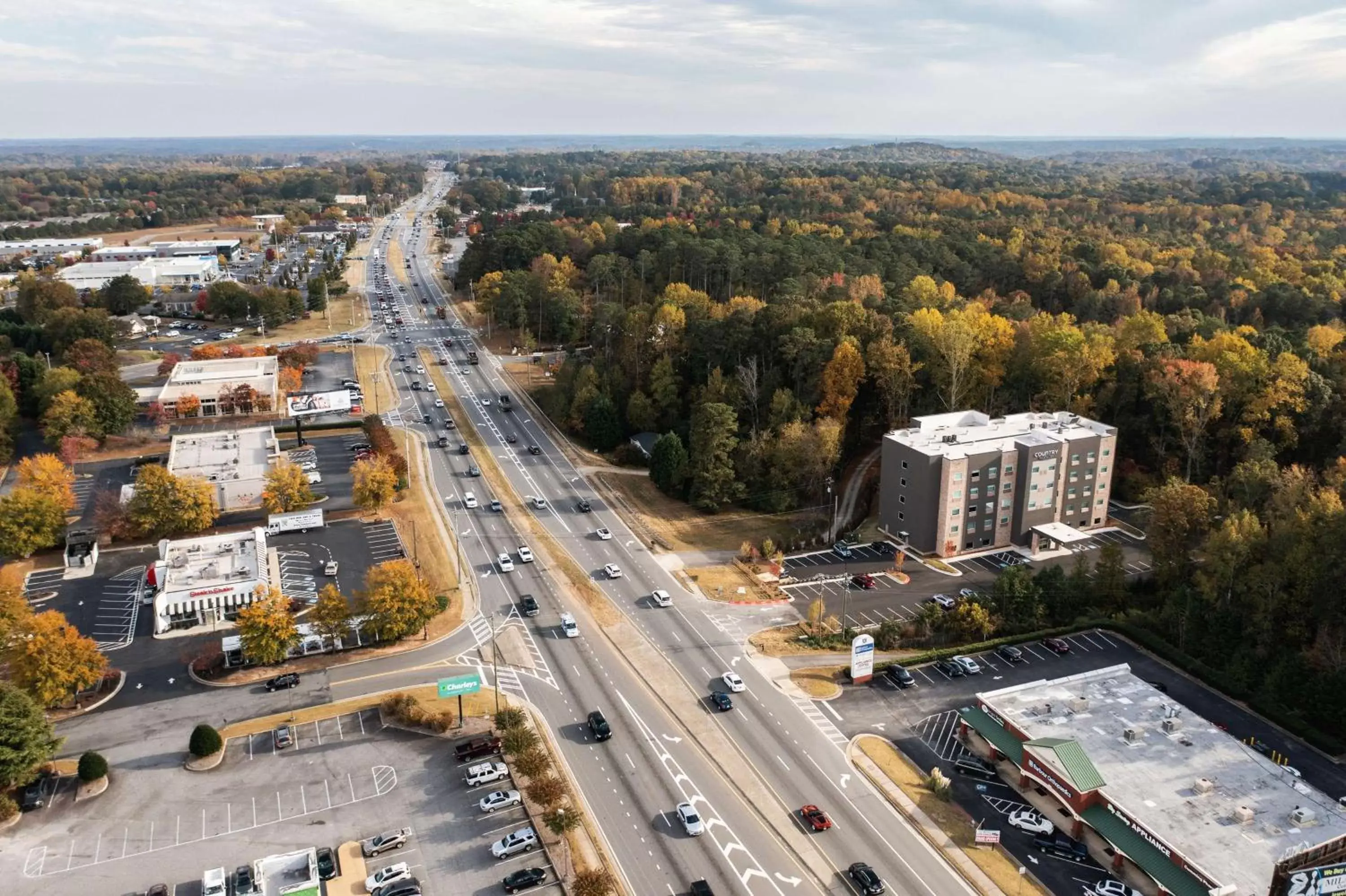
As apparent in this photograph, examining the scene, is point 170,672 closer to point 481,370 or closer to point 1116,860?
point 1116,860

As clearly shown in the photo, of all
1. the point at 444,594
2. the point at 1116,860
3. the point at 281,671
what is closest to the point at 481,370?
the point at 444,594

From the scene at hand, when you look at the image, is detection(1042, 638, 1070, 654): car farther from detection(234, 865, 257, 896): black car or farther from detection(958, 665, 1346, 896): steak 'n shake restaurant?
detection(234, 865, 257, 896): black car

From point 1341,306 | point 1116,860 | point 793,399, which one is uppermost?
point 1341,306

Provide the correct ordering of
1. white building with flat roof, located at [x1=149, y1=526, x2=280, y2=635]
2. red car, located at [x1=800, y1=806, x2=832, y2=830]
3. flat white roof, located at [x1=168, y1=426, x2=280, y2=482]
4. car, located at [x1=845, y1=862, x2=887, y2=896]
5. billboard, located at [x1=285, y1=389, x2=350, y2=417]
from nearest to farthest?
car, located at [x1=845, y1=862, x2=887, y2=896], red car, located at [x1=800, y1=806, x2=832, y2=830], white building with flat roof, located at [x1=149, y1=526, x2=280, y2=635], flat white roof, located at [x1=168, y1=426, x2=280, y2=482], billboard, located at [x1=285, y1=389, x2=350, y2=417]

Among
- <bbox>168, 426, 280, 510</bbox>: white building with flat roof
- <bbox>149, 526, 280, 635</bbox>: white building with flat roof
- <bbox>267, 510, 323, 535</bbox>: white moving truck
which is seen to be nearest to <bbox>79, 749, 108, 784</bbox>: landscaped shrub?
<bbox>149, 526, 280, 635</bbox>: white building with flat roof

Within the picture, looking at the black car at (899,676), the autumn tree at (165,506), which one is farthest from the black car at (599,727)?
the autumn tree at (165,506)

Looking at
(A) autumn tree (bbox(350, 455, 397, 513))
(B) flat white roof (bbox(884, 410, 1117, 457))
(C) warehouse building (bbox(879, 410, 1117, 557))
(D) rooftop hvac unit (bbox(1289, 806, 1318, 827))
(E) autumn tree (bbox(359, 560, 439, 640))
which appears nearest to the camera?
(D) rooftop hvac unit (bbox(1289, 806, 1318, 827))
